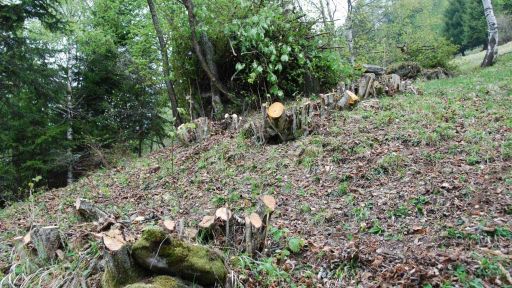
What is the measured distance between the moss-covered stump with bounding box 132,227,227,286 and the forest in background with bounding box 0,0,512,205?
12.3 ft

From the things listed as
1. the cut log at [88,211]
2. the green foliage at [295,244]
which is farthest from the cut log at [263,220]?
the cut log at [88,211]

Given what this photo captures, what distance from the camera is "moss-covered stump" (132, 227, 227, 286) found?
268cm

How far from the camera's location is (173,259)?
2.71 meters

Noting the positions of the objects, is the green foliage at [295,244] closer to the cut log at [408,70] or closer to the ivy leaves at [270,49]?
the ivy leaves at [270,49]

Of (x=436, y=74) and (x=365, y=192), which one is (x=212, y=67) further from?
(x=436, y=74)

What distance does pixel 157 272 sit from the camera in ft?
8.94

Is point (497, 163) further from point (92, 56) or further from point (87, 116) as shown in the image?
point (92, 56)

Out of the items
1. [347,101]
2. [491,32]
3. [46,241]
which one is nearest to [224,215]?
[46,241]

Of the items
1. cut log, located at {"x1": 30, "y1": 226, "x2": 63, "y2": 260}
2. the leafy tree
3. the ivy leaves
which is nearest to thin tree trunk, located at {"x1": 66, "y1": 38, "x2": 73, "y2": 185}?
the leafy tree

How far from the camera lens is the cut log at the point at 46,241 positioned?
11.4ft

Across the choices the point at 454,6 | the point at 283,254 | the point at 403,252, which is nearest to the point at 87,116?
the point at 283,254

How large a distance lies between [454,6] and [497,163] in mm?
37218

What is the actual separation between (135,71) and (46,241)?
11.5 m

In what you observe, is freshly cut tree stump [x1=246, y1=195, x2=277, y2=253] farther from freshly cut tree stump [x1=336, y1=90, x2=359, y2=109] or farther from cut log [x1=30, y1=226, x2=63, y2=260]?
freshly cut tree stump [x1=336, y1=90, x2=359, y2=109]
